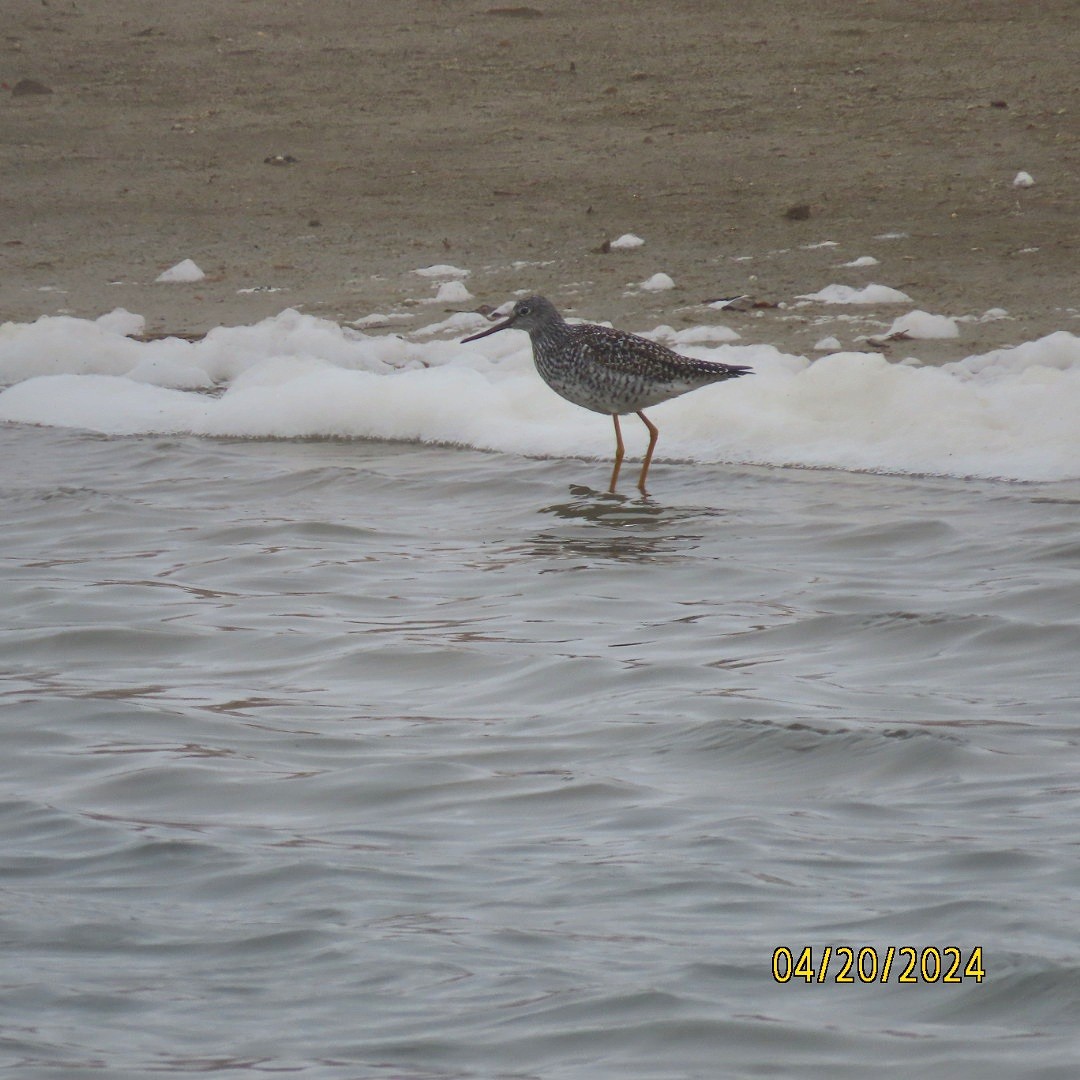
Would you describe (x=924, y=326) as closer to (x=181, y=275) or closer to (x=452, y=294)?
(x=452, y=294)

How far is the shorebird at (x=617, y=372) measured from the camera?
30.8ft

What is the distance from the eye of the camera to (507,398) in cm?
1038

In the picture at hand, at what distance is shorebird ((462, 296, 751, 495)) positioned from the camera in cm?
939

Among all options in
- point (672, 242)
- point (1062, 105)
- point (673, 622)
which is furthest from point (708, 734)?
point (1062, 105)

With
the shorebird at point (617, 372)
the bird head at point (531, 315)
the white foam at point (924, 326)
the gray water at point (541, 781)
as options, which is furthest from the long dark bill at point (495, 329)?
the white foam at point (924, 326)

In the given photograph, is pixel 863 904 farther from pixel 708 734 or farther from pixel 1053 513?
pixel 1053 513

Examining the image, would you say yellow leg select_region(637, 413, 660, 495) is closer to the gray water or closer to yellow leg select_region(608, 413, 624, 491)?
yellow leg select_region(608, 413, 624, 491)

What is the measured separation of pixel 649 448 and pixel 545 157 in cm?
522

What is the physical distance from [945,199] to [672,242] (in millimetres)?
1775

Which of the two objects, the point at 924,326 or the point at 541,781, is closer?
the point at 541,781

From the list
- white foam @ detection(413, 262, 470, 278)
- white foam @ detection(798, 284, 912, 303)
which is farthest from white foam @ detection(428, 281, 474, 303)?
white foam @ detection(798, 284, 912, 303)

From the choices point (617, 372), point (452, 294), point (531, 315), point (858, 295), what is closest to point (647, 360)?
point (617, 372)

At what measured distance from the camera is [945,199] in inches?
487
